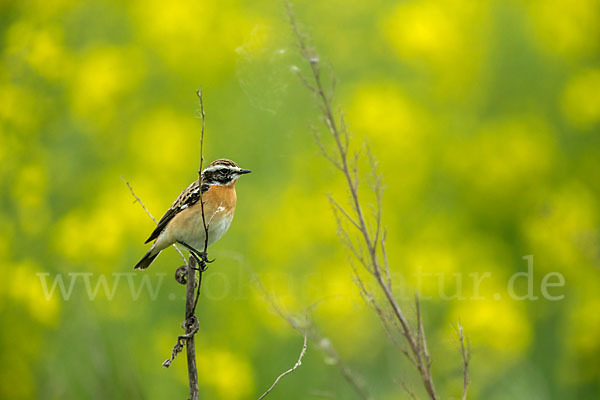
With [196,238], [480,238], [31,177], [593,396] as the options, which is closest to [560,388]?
[593,396]

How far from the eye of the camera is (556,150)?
7859mm

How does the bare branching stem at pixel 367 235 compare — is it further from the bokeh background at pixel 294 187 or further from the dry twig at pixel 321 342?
the bokeh background at pixel 294 187

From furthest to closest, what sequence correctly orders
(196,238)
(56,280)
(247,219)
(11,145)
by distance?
(247,219) → (11,145) → (56,280) → (196,238)

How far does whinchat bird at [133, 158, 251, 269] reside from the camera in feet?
10.6

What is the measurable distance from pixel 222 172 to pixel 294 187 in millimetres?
3671

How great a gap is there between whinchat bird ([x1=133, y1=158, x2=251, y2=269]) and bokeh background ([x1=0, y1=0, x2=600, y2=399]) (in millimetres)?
593

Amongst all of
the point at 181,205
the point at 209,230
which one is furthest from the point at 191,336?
the point at 181,205

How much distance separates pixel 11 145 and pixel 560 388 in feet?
15.6

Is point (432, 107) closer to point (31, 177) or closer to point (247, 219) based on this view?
point (247, 219)

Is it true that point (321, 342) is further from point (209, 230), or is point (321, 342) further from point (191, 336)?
point (209, 230)

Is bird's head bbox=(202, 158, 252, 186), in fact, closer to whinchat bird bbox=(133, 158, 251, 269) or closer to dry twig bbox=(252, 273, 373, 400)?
whinchat bird bbox=(133, 158, 251, 269)

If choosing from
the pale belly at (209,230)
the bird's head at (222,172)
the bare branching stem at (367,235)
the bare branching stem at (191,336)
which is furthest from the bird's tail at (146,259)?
the bare branching stem at (367,235)

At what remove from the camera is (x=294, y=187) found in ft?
22.7

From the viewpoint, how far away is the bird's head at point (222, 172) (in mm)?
3170
